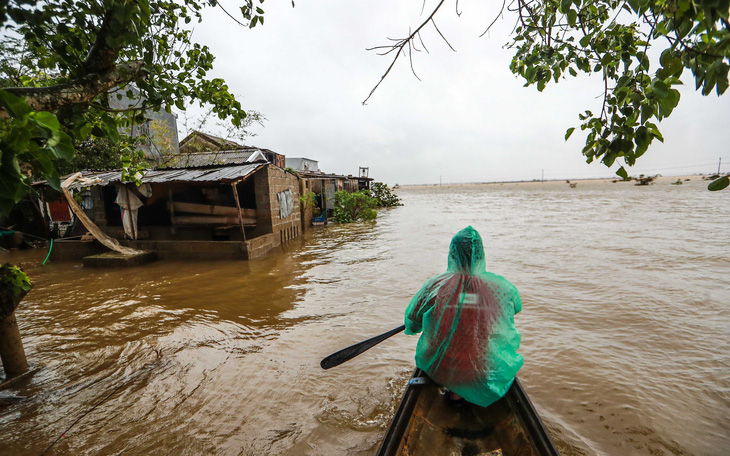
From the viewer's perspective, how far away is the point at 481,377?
87.7 inches

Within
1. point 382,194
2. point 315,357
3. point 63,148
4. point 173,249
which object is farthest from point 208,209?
point 382,194

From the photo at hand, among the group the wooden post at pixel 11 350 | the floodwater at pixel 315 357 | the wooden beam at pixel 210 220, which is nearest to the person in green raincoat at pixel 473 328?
the floodwater at pixel 315 357

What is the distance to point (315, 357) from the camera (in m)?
4.12

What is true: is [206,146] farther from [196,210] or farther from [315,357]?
[315,357]

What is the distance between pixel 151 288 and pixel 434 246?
8293mm

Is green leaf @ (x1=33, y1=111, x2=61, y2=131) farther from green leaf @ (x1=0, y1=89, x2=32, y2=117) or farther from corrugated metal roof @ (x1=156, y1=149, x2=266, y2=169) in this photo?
corrugated metal roof @ (x1=156, y1=149, x2=266, y2=169)

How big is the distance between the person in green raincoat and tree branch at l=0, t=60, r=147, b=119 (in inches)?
110

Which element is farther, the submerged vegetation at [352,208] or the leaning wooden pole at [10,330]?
the submerged vegetation at [352,208]

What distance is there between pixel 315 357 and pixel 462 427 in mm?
2257

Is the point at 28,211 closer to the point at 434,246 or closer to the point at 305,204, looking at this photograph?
the point at 305,204

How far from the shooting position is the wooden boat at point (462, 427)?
193cm

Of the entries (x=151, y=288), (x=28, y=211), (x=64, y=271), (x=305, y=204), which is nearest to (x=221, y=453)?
(x=151, y=288)

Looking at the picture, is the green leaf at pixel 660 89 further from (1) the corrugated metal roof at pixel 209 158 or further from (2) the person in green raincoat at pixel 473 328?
(1) the corrugated metal roof at pixel 209 158

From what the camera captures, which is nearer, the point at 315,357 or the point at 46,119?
the point at 46,119
